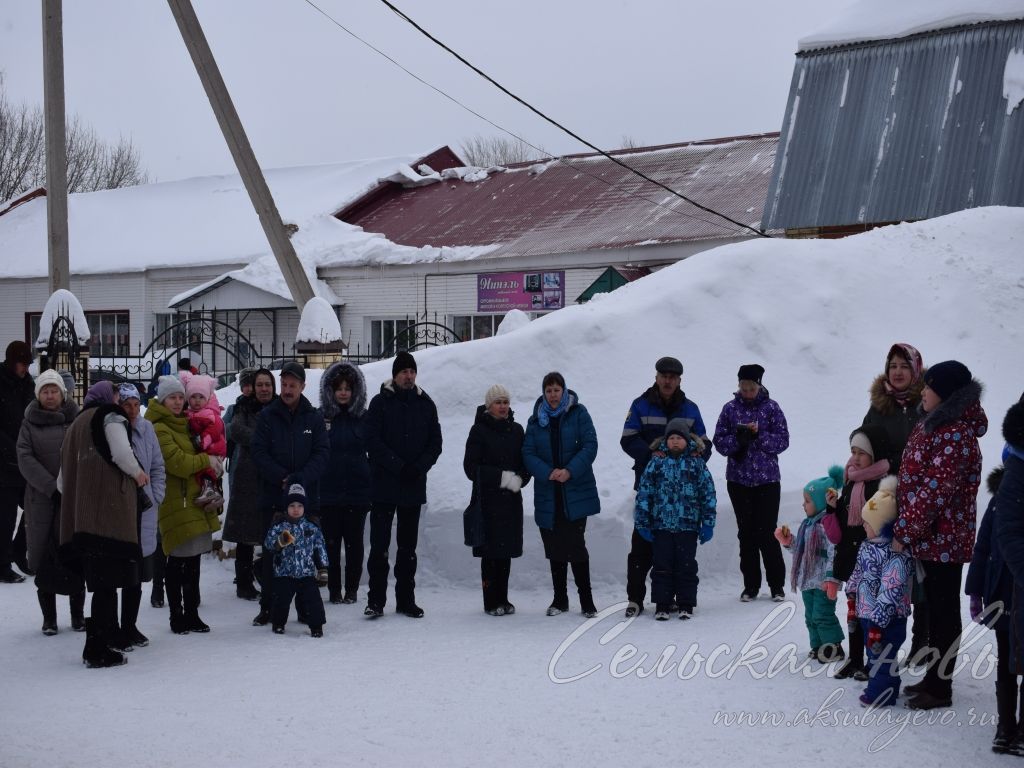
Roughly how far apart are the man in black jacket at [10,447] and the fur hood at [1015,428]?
769 centimetres

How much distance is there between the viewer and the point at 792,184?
1627 cm

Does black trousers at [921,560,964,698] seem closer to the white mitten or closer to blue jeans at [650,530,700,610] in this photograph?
blue jeans at [650,530,700,610]

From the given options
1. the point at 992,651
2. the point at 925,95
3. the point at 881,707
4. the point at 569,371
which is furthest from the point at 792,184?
the point at 881,707

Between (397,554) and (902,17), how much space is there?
1172 centimetres

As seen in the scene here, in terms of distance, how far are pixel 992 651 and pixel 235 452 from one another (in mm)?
5424

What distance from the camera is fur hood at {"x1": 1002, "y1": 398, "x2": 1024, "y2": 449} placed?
185 inches

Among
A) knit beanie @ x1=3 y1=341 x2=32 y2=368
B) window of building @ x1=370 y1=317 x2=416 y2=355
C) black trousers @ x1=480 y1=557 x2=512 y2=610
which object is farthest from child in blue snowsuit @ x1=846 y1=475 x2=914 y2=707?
window of building @ x1=370 y1=317 x2=416 y2=355

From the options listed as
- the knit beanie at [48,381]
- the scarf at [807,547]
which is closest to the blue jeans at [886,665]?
the scarf at [807,547]

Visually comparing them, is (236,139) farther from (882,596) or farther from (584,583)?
(882,596)

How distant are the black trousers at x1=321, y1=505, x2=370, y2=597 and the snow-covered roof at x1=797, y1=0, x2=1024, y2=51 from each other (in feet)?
36.7

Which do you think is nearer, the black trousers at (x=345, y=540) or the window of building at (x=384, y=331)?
the black trousers at (x=345, y=540)

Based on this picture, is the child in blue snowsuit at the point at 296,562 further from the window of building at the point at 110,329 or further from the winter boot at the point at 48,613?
the window of building at the point at 110,329

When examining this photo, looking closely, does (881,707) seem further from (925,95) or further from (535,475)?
(925,95)

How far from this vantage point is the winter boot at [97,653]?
269 inches
